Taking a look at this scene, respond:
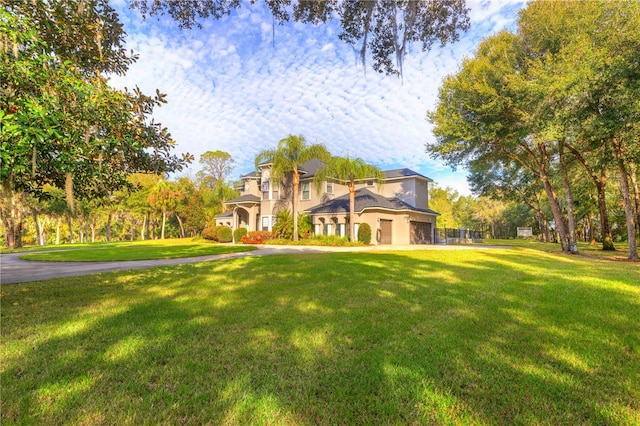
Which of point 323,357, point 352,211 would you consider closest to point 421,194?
point 352,211

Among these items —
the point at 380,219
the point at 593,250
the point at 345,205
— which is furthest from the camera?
the point at 345,205

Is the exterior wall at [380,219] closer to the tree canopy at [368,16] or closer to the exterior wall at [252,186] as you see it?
the exterior wall at [252,186]

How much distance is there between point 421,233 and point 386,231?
464 cm

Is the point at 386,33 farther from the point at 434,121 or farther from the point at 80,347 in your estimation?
the point at 434,121

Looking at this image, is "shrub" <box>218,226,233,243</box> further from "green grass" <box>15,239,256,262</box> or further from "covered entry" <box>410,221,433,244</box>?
"covered entry" <box>410,221,433,244</box>

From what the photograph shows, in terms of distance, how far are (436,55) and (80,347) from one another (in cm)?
785

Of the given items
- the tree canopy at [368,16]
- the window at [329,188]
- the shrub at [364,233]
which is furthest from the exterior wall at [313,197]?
the tree canopy at [368,16]

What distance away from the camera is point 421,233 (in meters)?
29.1

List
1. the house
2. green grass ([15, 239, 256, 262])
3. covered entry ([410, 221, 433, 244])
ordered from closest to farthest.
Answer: green grass ([15, 239, 256, 262]) < the house < covered entry ([410, 221, 433, 244])

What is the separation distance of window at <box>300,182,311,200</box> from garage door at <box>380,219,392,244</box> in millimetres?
7161

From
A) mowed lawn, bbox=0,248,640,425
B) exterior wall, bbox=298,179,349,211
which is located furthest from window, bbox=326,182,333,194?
mowed lawn, bbox=0,248,640,425

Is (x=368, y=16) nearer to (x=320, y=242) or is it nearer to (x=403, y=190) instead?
(x=320, y=242)

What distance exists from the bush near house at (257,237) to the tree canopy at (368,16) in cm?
2155

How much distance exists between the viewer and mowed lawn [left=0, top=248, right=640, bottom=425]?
8.25 feet
